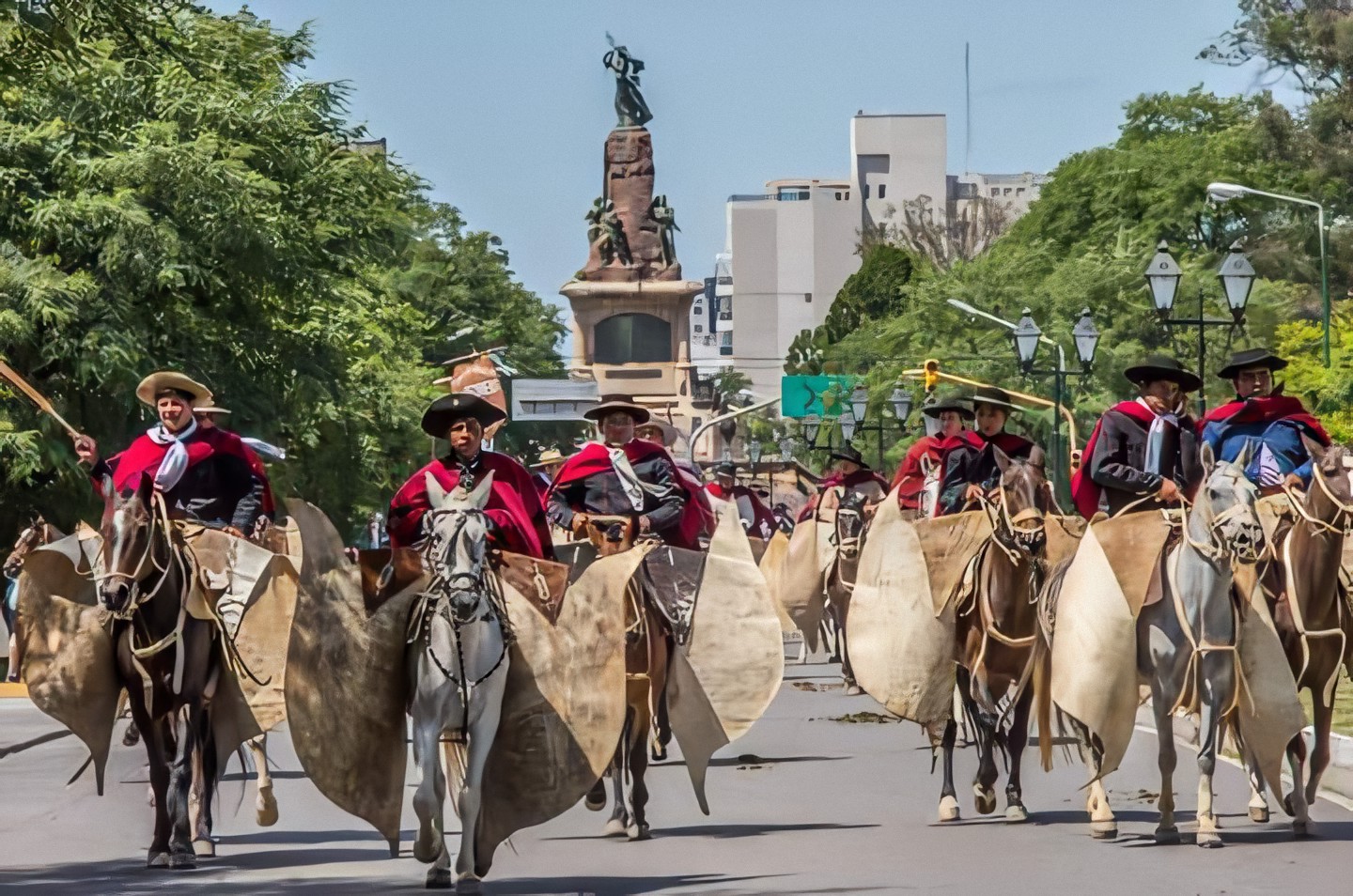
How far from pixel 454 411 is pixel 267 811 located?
12.1 ft

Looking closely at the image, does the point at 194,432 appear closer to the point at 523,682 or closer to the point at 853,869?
the point at 523,682

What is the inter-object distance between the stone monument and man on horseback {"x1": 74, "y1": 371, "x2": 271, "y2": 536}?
99.2m

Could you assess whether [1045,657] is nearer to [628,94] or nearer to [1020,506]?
[1020,506]

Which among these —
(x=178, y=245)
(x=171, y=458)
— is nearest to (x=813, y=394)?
(x=178, y=245)

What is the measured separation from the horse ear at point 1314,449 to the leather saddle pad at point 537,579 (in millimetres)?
4128

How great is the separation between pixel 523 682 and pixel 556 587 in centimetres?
61

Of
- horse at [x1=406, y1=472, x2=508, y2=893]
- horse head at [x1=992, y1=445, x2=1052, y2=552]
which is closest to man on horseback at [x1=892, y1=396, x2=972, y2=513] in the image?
horse head at [x1=992, y1=445, x2=1052, y2=552]

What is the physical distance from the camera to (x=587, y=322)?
4577 inches

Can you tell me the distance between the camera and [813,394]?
8694cm

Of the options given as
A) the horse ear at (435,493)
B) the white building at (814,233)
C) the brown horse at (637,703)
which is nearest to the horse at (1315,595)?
the brown horse at (637,703)

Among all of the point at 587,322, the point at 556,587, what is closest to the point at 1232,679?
the point at 556,587

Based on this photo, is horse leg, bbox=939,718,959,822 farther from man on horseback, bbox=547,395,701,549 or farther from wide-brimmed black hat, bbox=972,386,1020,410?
man on horseback, bbox=547,395,701,549

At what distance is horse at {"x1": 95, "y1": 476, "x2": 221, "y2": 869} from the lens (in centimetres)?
1310

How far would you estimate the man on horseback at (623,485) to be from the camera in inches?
653
